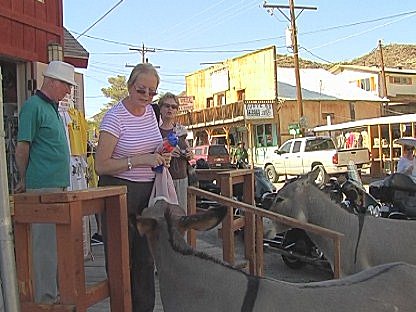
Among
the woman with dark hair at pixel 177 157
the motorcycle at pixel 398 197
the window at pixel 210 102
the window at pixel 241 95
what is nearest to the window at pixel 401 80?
the window at pixel 241 95

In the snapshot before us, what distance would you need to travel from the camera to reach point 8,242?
2.36m

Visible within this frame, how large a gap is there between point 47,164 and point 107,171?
2.51 ft

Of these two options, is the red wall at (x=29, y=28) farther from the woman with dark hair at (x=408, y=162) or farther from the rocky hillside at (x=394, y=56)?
the rocky hillside at (x=394, y=56)

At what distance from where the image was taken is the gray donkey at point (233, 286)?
10.5 ft

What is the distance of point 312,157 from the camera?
A: 26.5 metres

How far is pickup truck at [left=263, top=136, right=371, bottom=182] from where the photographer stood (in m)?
25.5

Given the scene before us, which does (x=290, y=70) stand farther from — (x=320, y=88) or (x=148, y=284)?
(x=148, y=284)

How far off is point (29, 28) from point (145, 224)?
17.2ft

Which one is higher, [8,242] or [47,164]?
[47,164]

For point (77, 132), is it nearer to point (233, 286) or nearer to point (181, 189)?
point (181, 189)

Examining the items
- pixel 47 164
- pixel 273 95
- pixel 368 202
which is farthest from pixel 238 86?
pixel 47 164

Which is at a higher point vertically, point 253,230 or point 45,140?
point 45,140

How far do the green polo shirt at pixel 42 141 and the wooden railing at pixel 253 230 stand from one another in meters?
1.26

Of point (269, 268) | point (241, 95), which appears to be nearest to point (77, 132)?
point (269, 268)
